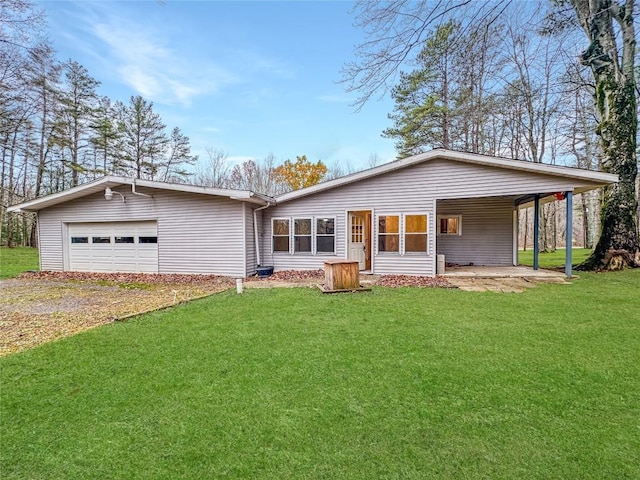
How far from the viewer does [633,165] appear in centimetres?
957

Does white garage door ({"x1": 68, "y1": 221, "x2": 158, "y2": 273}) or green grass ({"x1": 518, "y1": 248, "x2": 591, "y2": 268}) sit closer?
white garage door ({"x1": 68, "y1": 221, "x2": 158, "y2": 273})

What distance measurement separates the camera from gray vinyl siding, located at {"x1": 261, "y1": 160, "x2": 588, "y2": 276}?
8.82 m

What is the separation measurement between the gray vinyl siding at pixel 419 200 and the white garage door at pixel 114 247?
4037mm

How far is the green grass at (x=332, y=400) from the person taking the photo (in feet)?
6.36

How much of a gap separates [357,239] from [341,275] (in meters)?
3.85

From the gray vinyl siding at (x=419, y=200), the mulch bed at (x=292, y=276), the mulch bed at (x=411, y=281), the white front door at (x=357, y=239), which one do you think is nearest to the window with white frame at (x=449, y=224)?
the gray vinyl siding at (x=419, y=200)

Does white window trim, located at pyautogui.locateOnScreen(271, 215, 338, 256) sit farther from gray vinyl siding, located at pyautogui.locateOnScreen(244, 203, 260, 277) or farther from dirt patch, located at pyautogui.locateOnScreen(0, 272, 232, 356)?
dirt patch, located at pyautogui.locateOnScreen(0, 272, 232, 356)

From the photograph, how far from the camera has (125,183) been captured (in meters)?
10.5

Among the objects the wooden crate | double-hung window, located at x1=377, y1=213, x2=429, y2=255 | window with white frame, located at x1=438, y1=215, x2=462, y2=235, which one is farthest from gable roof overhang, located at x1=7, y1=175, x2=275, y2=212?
window with white frame, located at x1=438, y1=215, x2=462, y2=235

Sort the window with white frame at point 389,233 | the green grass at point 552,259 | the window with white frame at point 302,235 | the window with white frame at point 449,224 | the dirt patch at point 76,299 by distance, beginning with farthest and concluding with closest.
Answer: the green grass at point 552,259 → the window with white frame at point 449,224 → the window with white frame at point 302,235 → the window with white frame at point 389,233 → the dirt patch at point 76,299

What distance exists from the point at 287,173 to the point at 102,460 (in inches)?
1031

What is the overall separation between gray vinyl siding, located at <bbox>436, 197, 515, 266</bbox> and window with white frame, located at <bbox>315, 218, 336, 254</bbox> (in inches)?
172

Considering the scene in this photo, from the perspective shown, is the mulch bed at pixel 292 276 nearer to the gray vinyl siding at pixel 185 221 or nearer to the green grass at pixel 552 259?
the gray vinyl siding at pixel 185 221

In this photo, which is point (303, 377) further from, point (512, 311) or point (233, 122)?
point (233, 122)
